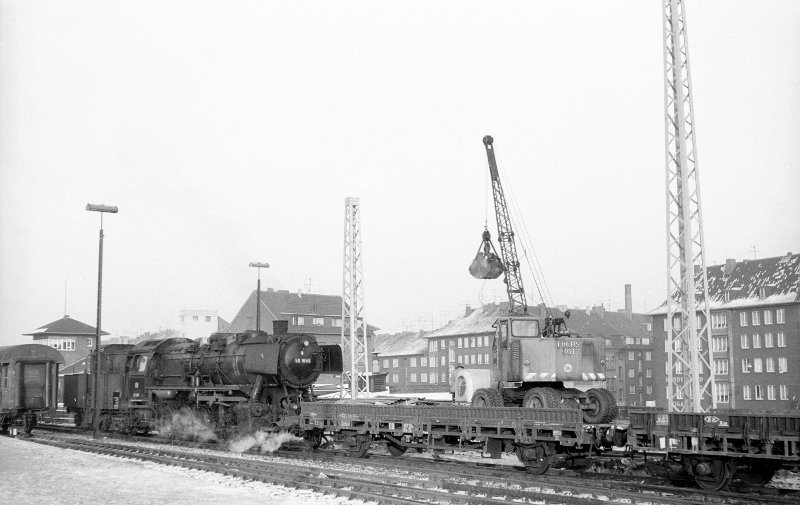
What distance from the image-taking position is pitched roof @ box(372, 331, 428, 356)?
10569cm

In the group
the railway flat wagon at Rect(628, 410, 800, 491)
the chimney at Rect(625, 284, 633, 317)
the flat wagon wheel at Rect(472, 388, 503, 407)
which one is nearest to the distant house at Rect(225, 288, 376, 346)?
the chimney at Rect(625, 284, 633, 317)

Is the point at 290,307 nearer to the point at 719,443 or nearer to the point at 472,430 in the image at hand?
the point at 472,430

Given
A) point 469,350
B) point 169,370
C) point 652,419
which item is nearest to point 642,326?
point 469,350

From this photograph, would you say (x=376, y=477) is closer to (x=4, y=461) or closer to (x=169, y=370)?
(x=4, y=461)

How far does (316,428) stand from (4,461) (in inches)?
313

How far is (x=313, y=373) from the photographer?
941 inches

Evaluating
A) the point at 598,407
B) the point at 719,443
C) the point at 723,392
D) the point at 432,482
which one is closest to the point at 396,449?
the point at 598,407

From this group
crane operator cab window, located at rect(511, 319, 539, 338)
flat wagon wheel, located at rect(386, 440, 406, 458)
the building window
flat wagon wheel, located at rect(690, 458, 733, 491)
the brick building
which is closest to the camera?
flat wagon wheel, located at rect(690, 458, 733, 491)

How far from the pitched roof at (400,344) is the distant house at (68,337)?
35157 mm

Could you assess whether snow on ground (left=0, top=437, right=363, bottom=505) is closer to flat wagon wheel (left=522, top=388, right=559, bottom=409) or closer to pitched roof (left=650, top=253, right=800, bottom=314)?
flat wagon wheel (left=522, top=388, right=559, bottom=409)

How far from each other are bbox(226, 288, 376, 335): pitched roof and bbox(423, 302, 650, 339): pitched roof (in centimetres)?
1071

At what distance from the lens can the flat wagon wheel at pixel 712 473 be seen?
13.9 m

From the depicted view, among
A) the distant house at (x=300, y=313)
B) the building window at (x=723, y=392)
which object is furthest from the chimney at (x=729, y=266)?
the distant house at (x=300, y=313)

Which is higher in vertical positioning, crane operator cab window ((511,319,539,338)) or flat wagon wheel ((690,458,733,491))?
crane operator cab window ((511,319,539,338))
